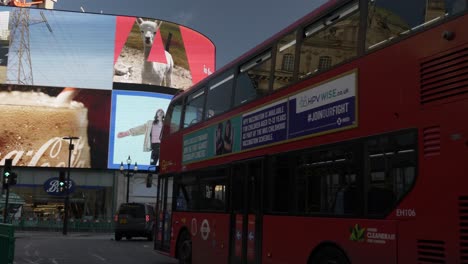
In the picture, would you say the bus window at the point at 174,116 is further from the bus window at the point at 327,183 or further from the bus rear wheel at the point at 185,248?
the bus window at the point at 327,183

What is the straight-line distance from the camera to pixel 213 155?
12359mm

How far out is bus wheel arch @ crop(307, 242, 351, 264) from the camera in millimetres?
7436

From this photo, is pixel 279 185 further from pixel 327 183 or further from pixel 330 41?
pixel 330 41

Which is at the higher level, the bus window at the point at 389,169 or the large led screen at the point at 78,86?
the large led screen at the point at 78,86

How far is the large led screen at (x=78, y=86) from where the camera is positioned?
58.6m

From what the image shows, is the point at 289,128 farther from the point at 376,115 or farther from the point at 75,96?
the point at 75,96

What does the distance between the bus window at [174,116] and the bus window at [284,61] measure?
18.8ft

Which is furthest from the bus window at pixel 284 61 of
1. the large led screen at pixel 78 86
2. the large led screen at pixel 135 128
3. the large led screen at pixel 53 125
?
the large led screen at pixel 53 125

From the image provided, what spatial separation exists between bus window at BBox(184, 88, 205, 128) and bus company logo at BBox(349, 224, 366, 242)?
688 centimetres

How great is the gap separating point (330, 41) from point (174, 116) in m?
8.07

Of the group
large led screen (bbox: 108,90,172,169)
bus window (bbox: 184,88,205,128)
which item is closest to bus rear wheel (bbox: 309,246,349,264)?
bus window (bbox: 184,88,205,128)

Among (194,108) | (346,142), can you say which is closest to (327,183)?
(346,142)

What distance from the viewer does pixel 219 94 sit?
41.1 feet

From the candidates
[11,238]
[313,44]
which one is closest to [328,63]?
[313,44]
